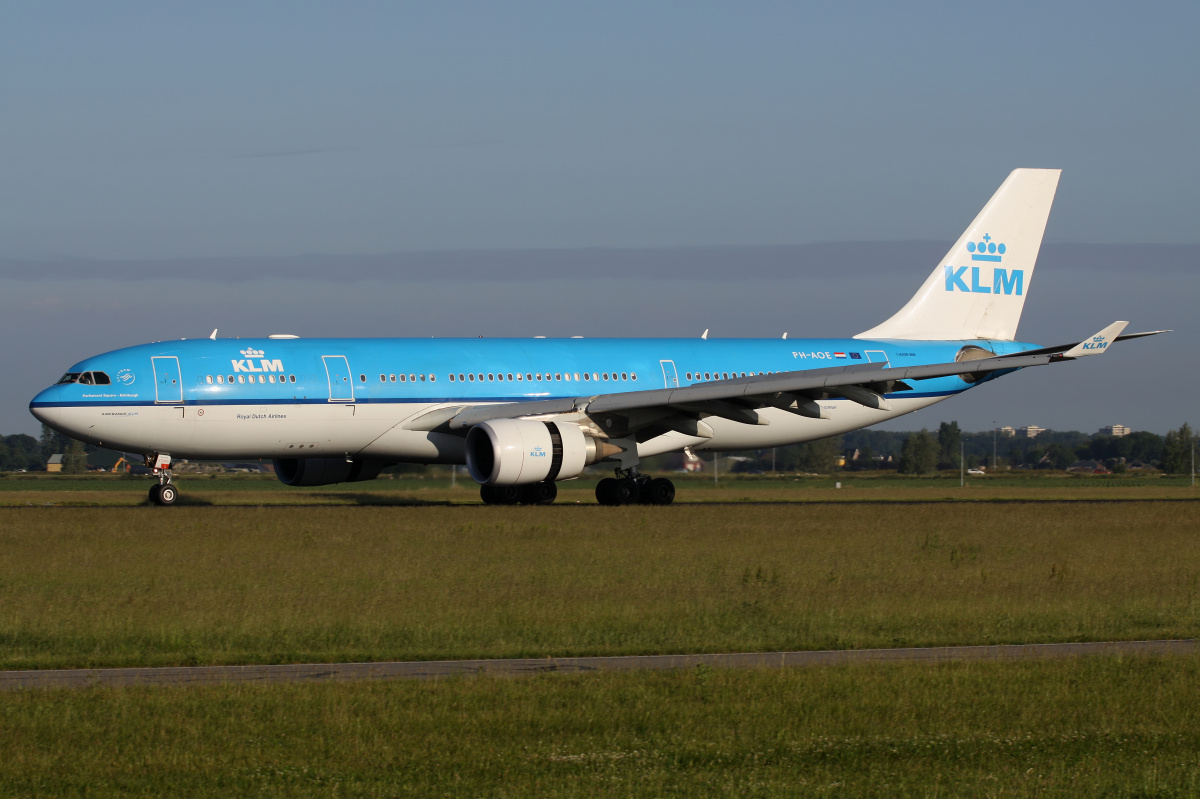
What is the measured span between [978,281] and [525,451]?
58.6 ft

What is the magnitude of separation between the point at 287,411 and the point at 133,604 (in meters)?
15.6

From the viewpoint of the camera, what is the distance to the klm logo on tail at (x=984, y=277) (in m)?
42.2

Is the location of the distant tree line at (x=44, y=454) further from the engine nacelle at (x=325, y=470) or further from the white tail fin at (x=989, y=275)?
the white tail fin at (x=989, y=275)

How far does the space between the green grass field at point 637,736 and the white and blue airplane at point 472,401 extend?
1946 cm

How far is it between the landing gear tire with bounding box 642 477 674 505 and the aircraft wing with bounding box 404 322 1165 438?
1.71 meters

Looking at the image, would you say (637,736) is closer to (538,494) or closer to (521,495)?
(538,494)

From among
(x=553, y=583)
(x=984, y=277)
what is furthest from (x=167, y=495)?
(x=984, y=277)

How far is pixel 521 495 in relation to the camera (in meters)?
35.5

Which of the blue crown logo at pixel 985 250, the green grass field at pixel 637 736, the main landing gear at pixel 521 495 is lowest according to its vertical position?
the green grass field at pixel 637 736

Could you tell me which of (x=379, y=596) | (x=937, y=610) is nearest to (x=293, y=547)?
(x=379, y=596)

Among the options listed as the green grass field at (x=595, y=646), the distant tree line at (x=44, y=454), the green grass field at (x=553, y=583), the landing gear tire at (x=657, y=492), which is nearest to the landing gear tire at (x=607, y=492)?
the landing gear tire at (x=657, y=492)

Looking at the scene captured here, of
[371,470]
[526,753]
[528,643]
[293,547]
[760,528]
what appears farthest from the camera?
[371,470]

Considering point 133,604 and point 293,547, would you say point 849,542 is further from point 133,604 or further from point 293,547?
point 133,604

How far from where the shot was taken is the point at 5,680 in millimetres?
12469
